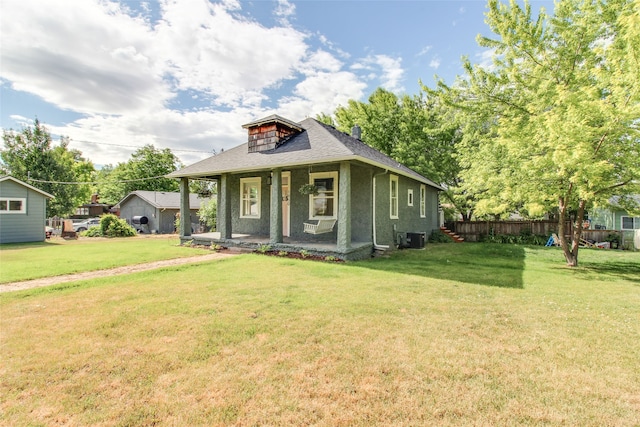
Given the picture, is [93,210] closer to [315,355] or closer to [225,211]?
[225,211]

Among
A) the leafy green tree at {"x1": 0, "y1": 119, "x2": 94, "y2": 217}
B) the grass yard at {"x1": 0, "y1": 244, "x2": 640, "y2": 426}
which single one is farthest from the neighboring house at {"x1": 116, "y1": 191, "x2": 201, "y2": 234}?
the grass yard at {"x1": 0, "y1": 244, "x2": 640, "y2": 426}

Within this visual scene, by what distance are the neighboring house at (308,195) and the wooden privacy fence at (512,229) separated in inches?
292

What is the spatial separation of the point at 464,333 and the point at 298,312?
7.25ft

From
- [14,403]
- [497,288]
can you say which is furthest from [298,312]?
[497,288]

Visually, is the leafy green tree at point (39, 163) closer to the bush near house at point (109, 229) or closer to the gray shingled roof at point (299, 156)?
the bush near house at point (109, 229)

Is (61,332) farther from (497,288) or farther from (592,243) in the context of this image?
(592,243)

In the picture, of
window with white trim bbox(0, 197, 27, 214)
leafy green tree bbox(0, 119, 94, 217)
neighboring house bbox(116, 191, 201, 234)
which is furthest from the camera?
neighboring house bbox(116, 191, 201, 234)

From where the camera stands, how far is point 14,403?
7.52 ft

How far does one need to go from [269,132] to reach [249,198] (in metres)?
3.22

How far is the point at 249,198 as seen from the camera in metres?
13.1

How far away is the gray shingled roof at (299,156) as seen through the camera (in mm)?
8695

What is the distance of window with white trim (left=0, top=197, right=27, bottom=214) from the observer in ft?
49.9

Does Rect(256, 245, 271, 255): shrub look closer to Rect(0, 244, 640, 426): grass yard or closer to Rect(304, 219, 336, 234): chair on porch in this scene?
Rect(304, 219, 336, 234): chair on porch

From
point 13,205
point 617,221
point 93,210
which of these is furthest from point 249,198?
point 93,210
